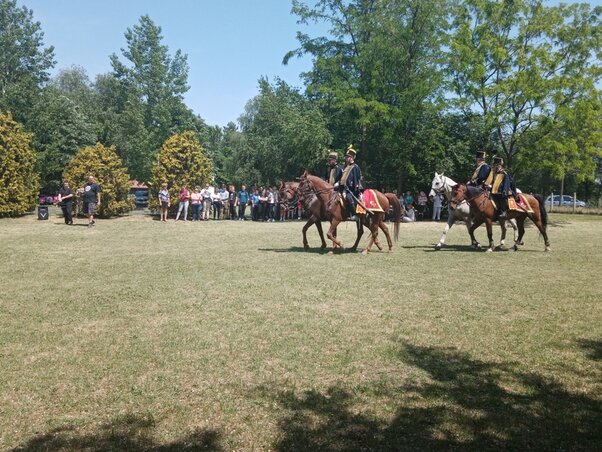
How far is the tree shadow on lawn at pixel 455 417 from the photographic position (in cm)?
373

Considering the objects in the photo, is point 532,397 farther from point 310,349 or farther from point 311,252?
point 311,252

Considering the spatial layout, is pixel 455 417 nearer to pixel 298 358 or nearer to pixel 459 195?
pixel 298 358

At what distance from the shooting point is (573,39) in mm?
29766

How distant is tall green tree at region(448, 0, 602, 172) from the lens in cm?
2925

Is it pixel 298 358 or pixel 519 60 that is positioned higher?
pixel 519 60

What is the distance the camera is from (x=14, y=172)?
Answer: 2520 cm

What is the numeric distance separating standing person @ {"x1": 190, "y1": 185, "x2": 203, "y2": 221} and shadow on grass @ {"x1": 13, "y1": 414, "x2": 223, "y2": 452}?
957 inches

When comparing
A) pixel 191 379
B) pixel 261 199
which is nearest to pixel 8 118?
pixel 261 199

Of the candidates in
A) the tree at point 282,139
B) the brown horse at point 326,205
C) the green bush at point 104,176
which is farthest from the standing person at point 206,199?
the brown horse at point 326,205

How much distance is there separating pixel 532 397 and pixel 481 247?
11900 millimetres

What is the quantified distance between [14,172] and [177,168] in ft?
28.7

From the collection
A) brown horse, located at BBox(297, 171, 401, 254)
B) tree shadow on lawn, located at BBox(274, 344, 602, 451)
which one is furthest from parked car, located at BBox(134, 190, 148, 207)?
tree shadow on lawn, located at BBox(274, 344, 602, 451)

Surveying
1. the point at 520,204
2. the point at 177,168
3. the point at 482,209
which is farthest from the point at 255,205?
the point at 520,204

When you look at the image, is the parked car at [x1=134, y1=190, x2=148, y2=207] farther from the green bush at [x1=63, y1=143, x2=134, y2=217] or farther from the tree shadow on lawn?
the tree shadow on lawn
